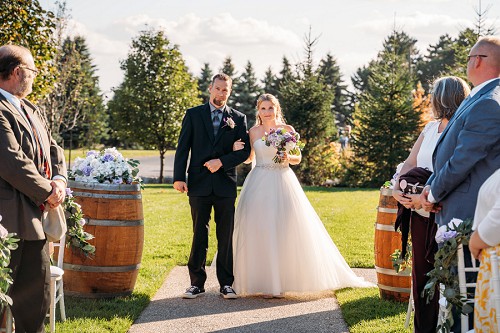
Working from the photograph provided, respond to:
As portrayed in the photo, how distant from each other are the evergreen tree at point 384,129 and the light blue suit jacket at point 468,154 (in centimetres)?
2000

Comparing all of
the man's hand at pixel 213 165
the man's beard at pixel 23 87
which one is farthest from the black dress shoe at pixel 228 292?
the man's beard at pixel 23 87

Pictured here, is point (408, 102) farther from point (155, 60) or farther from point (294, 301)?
point (294, 301)

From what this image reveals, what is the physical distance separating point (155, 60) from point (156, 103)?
2042 millimetres

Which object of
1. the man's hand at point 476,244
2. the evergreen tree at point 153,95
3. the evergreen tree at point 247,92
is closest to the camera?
the man's hand at point 476,244

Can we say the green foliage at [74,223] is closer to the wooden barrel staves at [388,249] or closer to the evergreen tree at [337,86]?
the wooden barrel staves at [388,249]

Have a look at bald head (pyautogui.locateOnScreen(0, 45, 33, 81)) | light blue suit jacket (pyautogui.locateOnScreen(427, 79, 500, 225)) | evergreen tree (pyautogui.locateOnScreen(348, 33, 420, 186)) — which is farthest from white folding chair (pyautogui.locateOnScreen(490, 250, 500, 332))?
evergreen tree (pyautogui.locateOnScreen(348, 33, 420, 186))

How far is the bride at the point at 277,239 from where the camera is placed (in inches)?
294

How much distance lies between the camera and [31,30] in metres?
12.8

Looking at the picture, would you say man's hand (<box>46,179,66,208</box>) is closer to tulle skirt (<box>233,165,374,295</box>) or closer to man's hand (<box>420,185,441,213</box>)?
man's hand (<box>420,185,441,213</box>)

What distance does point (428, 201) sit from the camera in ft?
15.2

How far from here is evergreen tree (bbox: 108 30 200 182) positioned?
28844 mm

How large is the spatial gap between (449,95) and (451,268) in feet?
5.81

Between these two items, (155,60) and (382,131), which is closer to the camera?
(382,131)

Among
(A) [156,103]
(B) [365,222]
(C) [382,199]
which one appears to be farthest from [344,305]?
(A) [156,103]
